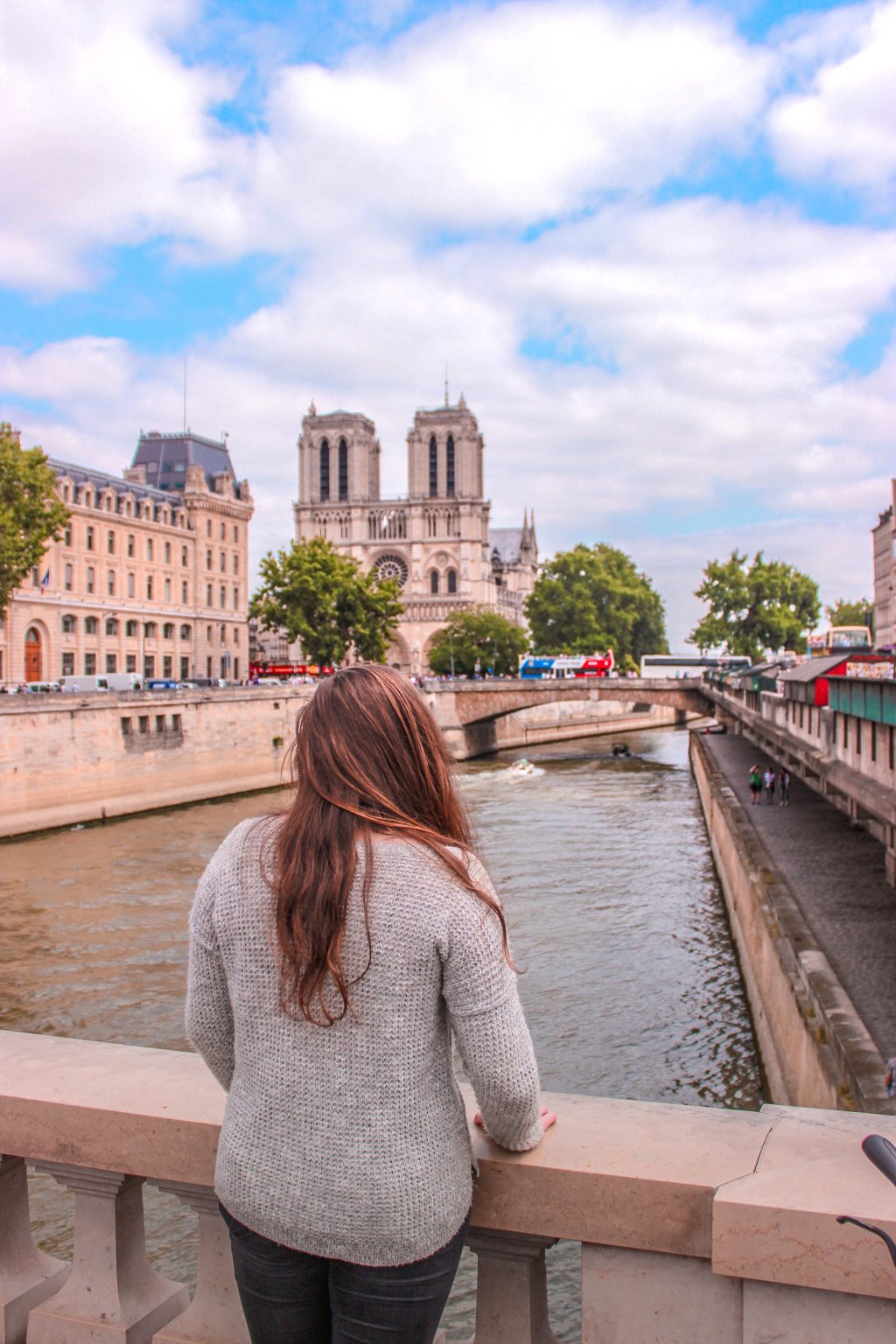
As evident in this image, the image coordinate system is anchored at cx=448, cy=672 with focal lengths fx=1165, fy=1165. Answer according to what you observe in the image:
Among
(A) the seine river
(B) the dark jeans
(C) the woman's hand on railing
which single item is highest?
(C) the woman's hand on railing

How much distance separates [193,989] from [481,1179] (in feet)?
2.47

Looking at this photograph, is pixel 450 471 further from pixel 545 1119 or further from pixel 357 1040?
pixel 357 1040

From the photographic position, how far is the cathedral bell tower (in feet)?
385

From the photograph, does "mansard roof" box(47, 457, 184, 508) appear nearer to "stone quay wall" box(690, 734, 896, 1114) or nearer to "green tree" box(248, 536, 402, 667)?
"green tree" box(248, 536, 402, 667)

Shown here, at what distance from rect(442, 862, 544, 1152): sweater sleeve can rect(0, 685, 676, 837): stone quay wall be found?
26.1 m

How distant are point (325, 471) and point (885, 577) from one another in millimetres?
62333

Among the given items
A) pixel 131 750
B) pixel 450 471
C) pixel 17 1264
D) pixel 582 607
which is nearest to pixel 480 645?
pixel 582 607

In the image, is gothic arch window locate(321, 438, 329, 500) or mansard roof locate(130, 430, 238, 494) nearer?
mansard roof locate(130, 430, 238, 494)

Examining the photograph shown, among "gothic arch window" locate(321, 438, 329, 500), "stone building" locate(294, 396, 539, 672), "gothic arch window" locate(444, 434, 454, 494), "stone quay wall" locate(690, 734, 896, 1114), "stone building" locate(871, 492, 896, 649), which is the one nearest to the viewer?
"stone quay wall" locate(690, 734, 896, 1114)

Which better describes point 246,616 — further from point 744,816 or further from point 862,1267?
point 862,1267

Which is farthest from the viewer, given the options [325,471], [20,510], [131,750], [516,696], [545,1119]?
[325,471]

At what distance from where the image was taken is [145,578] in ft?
213

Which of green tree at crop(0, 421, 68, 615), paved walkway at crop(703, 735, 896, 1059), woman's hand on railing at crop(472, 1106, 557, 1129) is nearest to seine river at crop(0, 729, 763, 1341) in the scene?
paved walkway at crop(703, 735, 896, 1059)

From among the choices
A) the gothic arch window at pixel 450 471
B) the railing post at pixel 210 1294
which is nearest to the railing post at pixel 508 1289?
the railing post at pixel 210 1294
